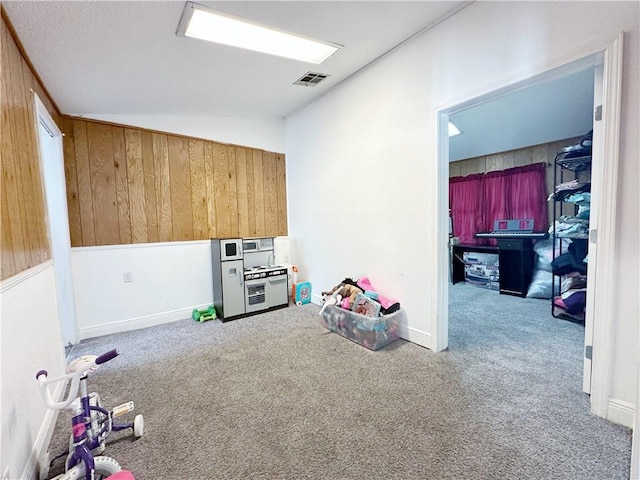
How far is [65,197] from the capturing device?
9.27ft

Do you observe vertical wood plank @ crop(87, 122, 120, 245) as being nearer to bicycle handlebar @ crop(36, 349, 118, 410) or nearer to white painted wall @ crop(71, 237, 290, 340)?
white painted wall @ crop(71, 237, 290, 340)

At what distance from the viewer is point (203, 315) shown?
3459 mm

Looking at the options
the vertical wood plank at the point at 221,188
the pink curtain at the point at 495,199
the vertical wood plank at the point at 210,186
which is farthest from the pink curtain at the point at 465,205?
the vertical wood plank at the point at 210,186

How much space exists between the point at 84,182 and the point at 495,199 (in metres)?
5.83

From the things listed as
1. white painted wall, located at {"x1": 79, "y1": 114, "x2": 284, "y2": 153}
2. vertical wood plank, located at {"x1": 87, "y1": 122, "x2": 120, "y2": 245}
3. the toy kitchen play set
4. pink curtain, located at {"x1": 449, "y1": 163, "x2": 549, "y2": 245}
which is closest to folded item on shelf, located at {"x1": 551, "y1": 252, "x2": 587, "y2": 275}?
pink curtain, located at {"x1": 449, "y1": 163, "x2": 549, "y2": 245}

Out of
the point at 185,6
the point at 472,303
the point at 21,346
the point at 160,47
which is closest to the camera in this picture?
the point at 21,346

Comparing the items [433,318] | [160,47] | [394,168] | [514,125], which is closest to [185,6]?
[160,47]

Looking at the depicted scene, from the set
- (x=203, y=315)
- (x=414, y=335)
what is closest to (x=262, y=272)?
(x=203, y=315)

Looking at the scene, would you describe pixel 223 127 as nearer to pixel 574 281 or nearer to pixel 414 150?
pixel 414 150

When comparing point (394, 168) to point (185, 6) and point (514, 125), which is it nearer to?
point (185, 6)

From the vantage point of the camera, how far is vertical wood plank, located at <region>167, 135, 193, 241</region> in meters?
3.48

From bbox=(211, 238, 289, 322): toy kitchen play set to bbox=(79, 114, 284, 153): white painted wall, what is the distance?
4.58ft

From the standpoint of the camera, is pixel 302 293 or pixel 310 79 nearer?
pixel 310 79

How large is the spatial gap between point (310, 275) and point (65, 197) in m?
2.86
